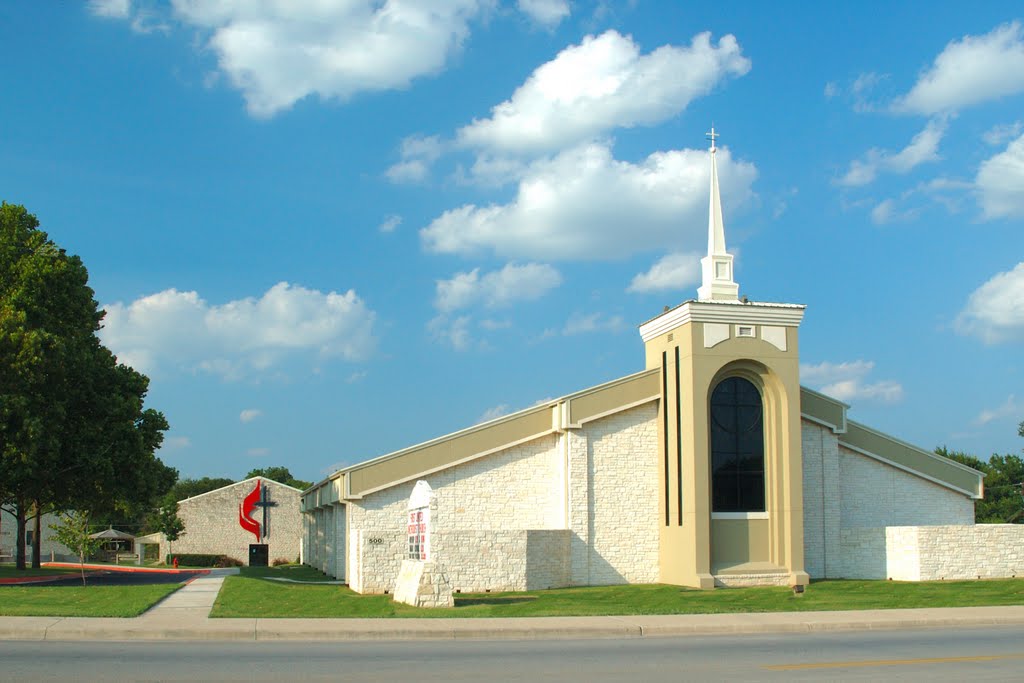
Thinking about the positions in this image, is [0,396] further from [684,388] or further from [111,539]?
[111,539]

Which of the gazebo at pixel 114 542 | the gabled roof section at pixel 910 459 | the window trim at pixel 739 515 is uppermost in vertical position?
the gabled roof section at pixel 910 459

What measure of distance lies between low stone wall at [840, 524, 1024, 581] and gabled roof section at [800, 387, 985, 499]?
3.05 meters

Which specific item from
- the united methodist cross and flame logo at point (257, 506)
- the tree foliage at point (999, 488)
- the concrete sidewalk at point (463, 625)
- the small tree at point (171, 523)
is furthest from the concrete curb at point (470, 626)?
the tree foliage at point (999, 488)

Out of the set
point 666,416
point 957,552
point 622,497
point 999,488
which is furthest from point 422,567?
point 999,488

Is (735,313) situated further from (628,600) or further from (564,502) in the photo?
(628,600)

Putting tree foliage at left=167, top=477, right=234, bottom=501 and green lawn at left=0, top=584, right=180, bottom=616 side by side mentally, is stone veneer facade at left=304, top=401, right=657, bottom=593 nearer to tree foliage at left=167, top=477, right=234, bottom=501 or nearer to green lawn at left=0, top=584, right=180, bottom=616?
green lawn at left=0, top=584, right=180, bottom=616

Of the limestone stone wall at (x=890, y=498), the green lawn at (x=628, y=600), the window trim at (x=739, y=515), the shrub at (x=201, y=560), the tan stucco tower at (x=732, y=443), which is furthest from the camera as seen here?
the shrub at (x=201, y=560)

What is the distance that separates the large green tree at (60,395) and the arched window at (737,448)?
2168 centimetres

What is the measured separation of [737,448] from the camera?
1246 inches

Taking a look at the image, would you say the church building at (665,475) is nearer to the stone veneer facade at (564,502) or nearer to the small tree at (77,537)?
the stone veneer facade at (564,502)

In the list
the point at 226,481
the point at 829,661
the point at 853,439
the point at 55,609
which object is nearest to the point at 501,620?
the point at 829,661

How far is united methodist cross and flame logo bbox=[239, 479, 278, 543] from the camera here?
64125 millimetres

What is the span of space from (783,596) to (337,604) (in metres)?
11.4

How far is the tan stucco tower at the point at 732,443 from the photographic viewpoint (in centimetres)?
3069
